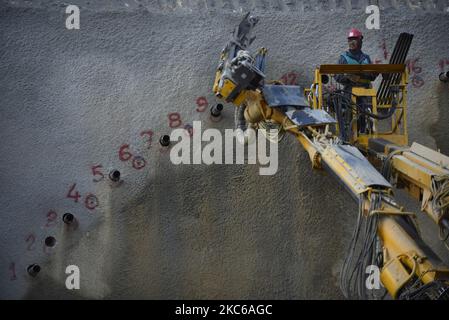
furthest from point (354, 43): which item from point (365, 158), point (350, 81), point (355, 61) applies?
point (365, 158)

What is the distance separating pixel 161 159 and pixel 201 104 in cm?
118

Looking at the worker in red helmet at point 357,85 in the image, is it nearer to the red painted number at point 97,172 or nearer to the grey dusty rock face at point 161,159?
the grey dusty rock face at point 161,159

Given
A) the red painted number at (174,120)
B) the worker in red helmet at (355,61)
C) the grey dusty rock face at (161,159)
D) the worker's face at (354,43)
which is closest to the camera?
the worker in red helmet at (355,61)

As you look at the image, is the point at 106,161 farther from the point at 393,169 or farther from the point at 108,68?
the point at 393,169

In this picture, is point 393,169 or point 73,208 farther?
point 73,208

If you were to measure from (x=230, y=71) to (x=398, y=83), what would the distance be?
3.08 metres

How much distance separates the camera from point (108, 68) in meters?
11.3

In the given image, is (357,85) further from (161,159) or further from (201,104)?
(161,159)

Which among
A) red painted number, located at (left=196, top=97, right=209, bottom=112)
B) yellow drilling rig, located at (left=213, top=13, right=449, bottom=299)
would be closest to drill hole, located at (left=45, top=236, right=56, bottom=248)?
red painted number, located at (left=196, top=97, right=209, bottom=112)

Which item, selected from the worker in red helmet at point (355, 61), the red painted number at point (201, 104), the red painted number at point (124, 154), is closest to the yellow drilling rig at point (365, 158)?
the worker in red helmet at point (355, 61)

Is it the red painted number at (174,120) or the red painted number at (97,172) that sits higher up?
the red painted number at (174,120)

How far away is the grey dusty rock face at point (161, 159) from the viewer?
1048cm

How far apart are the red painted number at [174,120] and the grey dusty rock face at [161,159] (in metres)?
0.14

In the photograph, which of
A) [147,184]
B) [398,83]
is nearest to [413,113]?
[398,83]
